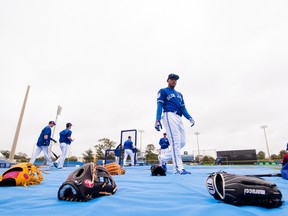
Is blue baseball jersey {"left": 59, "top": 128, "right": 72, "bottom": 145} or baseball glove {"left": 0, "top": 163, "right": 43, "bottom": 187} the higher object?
blue baseball jersey {"left": 59, "top": 128, "right": 72, "bottom": 145}

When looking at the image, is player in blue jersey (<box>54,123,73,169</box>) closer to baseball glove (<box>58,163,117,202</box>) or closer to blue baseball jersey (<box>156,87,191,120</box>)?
blue baseball jersey (<box>156,87,191,120</box>)

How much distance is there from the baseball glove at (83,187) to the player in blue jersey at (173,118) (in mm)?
2607

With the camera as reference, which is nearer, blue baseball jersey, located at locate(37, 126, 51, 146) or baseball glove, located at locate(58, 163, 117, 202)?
baseball glove, located at locate(58, 163, 117, 202)

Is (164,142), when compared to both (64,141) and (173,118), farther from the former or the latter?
(173,118)

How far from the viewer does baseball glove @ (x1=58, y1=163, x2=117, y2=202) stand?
141 cm

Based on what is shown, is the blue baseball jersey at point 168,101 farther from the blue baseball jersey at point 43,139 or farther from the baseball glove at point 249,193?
the blue baseball jersey at point 43,139

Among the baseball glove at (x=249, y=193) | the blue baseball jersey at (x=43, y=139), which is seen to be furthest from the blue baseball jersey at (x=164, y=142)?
the baseball glove at (x=249, y=193)

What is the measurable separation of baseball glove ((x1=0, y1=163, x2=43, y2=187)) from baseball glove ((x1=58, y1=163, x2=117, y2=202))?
1.29 metres

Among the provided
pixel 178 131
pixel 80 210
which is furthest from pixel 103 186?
pixel 178 131

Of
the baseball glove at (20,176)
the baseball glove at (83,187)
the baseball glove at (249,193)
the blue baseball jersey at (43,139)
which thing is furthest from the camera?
the blue baseball jersey at (43,139)

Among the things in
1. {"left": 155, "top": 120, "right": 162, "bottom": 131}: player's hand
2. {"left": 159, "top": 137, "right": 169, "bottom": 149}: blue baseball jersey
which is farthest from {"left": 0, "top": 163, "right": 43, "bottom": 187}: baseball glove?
{"left": 159, "top": 137, "right": 169, "bottom": 149}: blue baseball jersey

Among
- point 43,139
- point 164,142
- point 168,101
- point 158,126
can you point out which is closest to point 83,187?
point 158,126

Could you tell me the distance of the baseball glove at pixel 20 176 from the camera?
236cm

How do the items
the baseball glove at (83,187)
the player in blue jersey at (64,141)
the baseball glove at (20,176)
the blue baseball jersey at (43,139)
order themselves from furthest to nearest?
the player in blue jersey at (64,141), the blue baseball jersey at (43,139), the baseball glove at (20,176), the baseball glove at (83,187)
